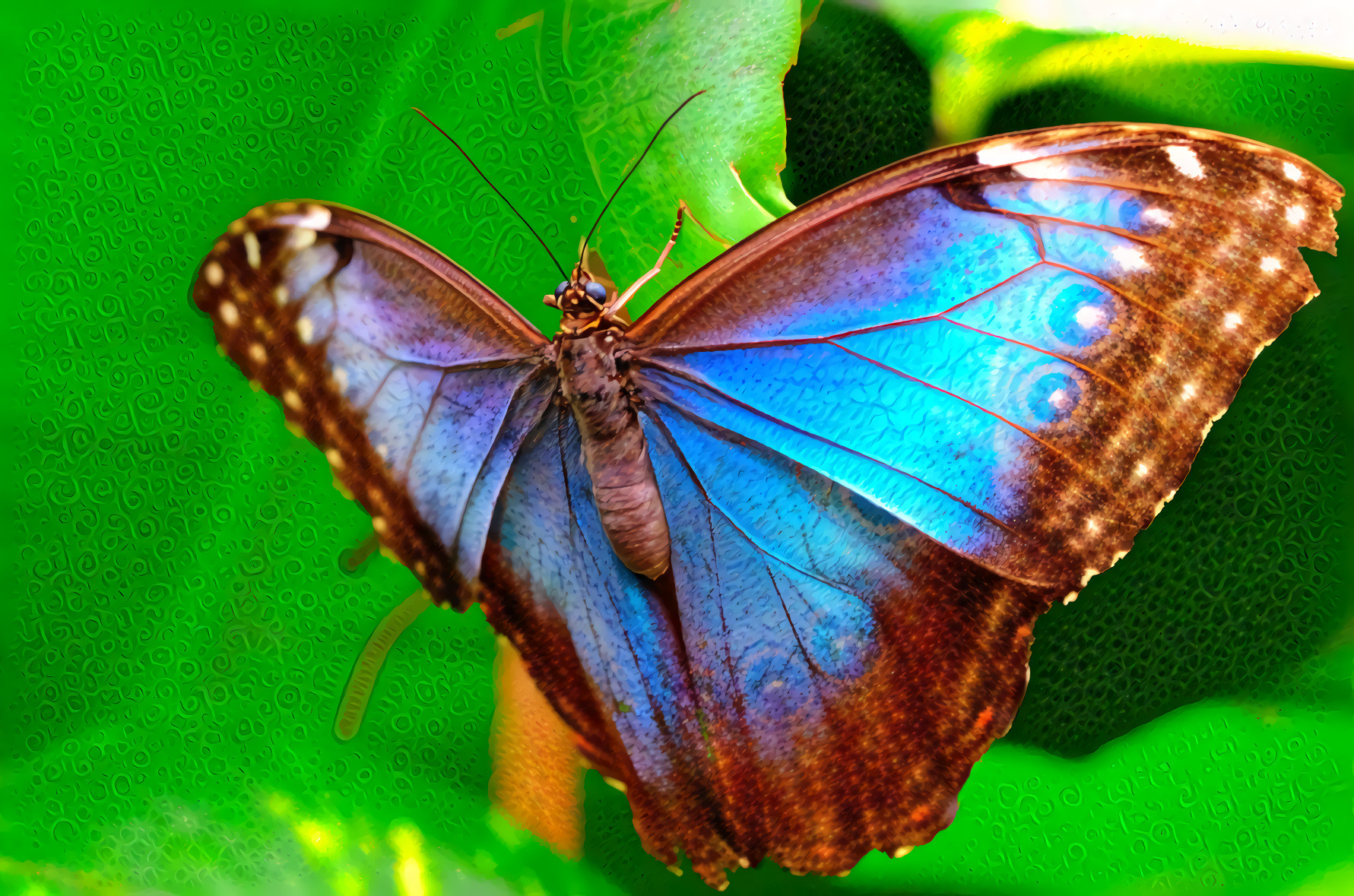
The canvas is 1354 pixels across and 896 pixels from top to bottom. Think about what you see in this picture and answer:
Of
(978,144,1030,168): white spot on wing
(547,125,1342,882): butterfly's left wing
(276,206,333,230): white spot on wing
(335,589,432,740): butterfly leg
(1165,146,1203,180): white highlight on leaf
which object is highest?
(276,206,333,230): white spot on wing

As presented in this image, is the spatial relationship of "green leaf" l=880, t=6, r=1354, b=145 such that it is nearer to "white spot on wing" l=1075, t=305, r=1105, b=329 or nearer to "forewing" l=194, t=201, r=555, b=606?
"white spot on wing" l=1075, t=305, r=1105, b=329

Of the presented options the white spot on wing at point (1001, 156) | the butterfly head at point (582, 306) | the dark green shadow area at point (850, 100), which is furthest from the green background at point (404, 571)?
the white spot on wing at point (1001, 156)

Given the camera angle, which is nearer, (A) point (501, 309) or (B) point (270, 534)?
(A) point (501, 309)

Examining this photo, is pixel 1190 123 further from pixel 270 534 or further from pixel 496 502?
pixel 270 534

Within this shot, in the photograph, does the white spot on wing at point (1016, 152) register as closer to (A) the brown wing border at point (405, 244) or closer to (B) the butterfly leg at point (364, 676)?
(A) the brown wing border at point (405, 244)

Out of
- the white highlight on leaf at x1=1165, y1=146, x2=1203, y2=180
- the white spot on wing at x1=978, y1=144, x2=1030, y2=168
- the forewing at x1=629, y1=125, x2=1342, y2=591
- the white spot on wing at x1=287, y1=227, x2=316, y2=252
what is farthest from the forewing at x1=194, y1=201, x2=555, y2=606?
the white highlight on leaf at x1=1165, y1=146, x2=1203, y2=180

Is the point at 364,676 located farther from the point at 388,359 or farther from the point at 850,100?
the point at 850,100

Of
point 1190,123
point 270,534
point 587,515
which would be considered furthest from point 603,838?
point 1190,123

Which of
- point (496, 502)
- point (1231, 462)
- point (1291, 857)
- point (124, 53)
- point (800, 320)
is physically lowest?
point (1291, 857)
